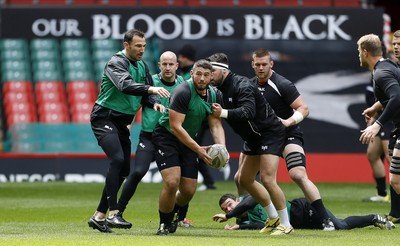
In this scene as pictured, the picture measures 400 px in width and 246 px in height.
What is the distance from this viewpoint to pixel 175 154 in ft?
44.3

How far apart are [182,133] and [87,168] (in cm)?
1232

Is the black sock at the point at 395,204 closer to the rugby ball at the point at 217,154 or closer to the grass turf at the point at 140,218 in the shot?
the grass turf at the point at 140,218

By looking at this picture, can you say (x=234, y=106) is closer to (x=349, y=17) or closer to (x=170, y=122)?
(x=170, y=122)

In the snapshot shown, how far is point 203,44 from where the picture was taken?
86.0 feet

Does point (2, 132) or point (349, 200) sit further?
point (2, 132)

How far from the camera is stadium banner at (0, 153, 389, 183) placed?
985 inches

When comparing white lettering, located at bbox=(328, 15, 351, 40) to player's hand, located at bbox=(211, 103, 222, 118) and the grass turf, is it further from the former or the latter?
player's hand, located at bbox=(211, 103, 222, 118)

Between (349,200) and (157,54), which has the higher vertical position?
(157,54)

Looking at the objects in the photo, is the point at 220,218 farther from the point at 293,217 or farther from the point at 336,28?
the point at 336,28

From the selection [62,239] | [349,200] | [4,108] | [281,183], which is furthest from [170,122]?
[4,108]

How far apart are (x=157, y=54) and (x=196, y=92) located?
44.6 feet

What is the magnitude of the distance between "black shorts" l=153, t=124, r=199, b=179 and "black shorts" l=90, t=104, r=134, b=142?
0.78m

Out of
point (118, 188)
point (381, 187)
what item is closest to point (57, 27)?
point (381, 187)

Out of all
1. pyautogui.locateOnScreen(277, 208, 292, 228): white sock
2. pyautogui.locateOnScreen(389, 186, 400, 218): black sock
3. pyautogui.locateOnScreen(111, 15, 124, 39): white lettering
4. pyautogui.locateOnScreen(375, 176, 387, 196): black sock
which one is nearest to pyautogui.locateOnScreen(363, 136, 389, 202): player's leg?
pyautogui.locateOnScreen(375, 176, 387, 196): black sock
